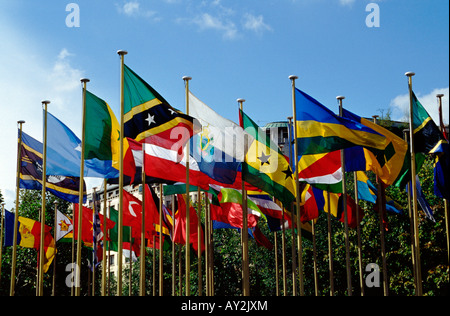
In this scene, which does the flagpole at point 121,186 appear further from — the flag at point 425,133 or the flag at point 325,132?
the flag at point 425,133

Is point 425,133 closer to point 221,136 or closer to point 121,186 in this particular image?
point 221,136

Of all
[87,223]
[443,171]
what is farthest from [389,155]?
[87,223]

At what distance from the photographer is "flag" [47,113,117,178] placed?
72.1ft

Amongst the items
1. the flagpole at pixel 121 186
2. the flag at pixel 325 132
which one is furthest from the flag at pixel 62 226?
the flag at pixel 325 132

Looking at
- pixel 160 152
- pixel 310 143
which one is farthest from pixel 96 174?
pixel 310 143

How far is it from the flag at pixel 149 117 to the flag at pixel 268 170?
266cm

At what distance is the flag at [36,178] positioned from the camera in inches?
999

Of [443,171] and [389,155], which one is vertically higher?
[389,155]

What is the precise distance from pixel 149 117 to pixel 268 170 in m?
4.51

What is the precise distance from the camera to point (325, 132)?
20.0 m

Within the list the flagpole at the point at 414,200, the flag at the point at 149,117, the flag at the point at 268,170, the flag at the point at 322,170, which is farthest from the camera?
the flag at the point at 322,170

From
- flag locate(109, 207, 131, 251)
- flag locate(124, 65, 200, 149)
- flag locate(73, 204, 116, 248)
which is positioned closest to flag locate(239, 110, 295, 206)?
flag locate(124, 65, 200, 149)
